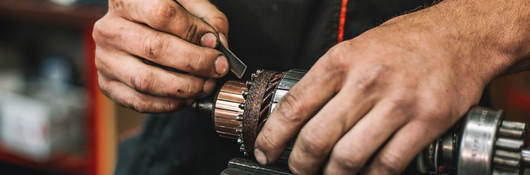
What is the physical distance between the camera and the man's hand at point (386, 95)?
45cm

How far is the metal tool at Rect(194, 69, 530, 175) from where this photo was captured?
0.43 meters

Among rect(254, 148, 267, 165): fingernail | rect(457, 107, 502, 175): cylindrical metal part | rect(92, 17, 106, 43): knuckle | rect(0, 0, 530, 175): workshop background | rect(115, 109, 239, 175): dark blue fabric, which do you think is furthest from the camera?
rect(0, 0, 530, 175): workshop background

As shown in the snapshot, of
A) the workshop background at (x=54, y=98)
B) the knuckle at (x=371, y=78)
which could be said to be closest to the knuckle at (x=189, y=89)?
the knuckle at (x=371, y=78)

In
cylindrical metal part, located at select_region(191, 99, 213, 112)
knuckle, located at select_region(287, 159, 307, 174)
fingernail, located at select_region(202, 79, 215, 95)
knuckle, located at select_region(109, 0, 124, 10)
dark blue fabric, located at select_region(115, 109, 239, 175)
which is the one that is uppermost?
knuckle, located at select_region(109, 0, 124, 10)

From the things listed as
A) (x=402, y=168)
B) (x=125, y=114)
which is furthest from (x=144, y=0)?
(x=125, y=114)

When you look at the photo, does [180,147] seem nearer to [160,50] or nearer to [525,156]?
[160,50]

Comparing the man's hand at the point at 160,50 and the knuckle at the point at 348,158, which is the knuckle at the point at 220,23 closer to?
the man's hand at the point at 160,50

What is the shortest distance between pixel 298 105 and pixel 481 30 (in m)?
0.22

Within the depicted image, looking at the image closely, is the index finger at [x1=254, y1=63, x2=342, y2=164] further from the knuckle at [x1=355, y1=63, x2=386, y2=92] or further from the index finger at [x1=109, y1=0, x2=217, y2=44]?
the index finger at [x1=109, y1=0, x2=217, y2=44]

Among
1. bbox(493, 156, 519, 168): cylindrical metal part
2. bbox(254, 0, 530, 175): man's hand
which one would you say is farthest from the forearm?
bbox(493, 156, 519, 168): cylindrical metal part

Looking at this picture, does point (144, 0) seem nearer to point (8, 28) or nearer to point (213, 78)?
point (213, 78)

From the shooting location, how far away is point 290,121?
1.58ft

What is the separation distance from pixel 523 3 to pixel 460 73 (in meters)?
0.14

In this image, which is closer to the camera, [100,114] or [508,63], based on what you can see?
[508,63]
